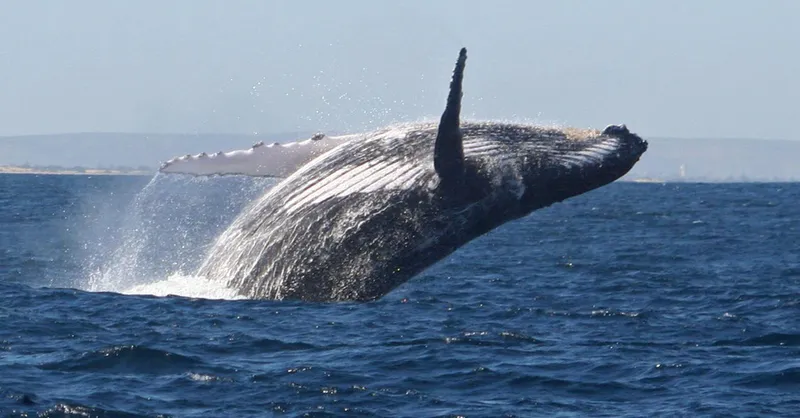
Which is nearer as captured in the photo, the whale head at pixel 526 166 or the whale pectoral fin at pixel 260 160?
the whale head at pixel 526 166

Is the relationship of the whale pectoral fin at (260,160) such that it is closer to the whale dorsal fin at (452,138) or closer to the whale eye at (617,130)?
the whale dorsal fin at (452,138)

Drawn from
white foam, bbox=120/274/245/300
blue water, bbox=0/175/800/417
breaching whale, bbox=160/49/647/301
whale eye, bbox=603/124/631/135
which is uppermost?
whale eye, bbox=603/124/631/135

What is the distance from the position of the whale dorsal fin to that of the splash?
262 centimetres

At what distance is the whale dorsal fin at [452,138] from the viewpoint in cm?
1045

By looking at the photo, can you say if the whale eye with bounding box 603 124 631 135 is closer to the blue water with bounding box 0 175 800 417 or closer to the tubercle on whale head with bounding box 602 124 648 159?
the tubercle on whale head with bounding box 602 124 648 159

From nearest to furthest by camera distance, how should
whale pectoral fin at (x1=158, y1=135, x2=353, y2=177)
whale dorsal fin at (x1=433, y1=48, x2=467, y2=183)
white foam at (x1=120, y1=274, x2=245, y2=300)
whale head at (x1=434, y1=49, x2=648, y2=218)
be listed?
1. whale dorsal fin at (x1=433, y1=48, x2=467, y2=183)
2. whale head at (x1=434, y1=49, x2=648, y2=218)
3. whale pectoral fin at (x1=158, y1=135, x2=353, y2=177)
4. white foam at (x1=120, y1=274, x2=245, y2=300)

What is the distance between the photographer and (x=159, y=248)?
2672cm

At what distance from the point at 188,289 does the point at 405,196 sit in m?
4.12

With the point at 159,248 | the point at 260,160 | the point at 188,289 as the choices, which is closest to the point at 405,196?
the point at 260,160

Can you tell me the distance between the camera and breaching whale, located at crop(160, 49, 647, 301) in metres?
10.8

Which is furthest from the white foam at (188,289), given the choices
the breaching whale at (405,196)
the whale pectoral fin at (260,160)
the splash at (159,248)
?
the whale pectoral fin at (260,160)

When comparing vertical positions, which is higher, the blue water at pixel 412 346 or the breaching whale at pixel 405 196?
the breaching whale at pixel 405 196

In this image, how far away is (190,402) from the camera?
970 centimetres

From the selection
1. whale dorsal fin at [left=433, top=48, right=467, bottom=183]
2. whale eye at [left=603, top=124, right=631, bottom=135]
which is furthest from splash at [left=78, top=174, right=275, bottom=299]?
whale eye at [left=603, top=124, right=631, bottom=135]
